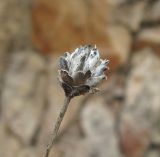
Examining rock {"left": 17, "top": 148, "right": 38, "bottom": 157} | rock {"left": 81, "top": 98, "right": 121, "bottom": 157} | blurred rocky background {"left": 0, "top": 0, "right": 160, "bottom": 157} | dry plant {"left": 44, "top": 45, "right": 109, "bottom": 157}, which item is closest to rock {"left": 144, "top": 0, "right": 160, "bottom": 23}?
blurred rocky background {"left": 0, "top": 0, "right": 160, "bottom": 157}

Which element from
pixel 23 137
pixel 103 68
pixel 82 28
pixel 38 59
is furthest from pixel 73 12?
pixel 103 68

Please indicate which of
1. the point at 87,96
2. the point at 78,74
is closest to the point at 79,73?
the point at 78,74

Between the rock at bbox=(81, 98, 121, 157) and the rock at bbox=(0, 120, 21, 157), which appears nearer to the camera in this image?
the rock at bbox=(0, 120, 21, 157)

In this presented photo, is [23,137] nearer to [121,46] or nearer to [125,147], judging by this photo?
[125,147]

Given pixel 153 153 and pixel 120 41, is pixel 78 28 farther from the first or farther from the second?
pixel 153 153

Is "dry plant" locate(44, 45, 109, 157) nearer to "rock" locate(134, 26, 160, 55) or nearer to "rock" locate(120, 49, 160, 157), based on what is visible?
"rock" locate(120, 49, 160, 157)
